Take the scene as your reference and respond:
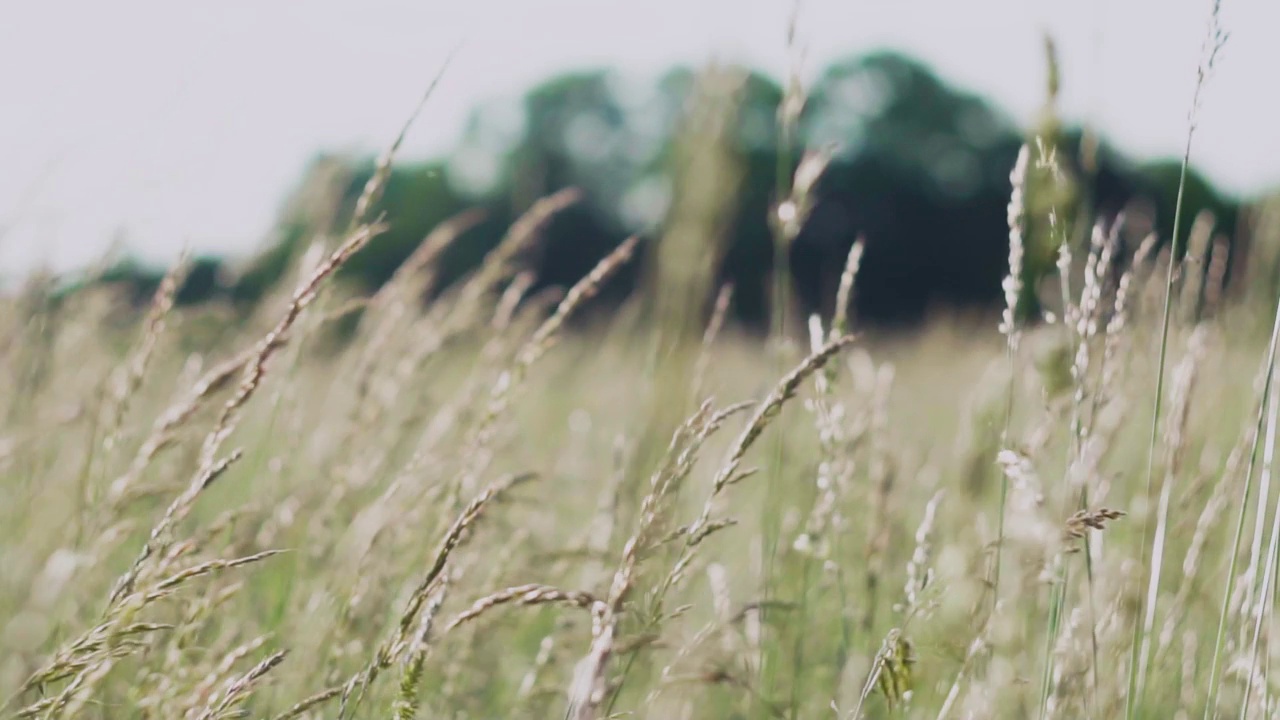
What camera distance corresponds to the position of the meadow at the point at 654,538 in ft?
3.34

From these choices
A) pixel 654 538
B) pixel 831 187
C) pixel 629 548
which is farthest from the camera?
pixel 831 187

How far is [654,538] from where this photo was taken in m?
1.09

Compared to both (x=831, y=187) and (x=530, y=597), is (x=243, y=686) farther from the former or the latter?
(x=831, y=187)

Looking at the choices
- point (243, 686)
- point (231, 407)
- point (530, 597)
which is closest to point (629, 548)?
point (530, 597)

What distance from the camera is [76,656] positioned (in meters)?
1.02

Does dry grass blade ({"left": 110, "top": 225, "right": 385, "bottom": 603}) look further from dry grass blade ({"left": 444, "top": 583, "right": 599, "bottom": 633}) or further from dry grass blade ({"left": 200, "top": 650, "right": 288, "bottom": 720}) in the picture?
dry grass blade ({"left": 444, "top": 583, "right": 599, "bottom": 633})

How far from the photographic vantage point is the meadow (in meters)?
1.02

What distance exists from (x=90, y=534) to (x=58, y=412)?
1131 millimetres

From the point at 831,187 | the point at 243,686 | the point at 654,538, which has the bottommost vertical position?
the point at 831,187

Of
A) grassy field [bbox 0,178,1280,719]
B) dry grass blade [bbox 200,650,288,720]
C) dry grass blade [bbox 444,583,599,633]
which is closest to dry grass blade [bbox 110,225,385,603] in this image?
grassy field [bbox 0,178,1280,719]

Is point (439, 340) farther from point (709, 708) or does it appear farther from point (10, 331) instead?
point (10, 331)

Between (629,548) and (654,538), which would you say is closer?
(629,548)

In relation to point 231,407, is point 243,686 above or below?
below

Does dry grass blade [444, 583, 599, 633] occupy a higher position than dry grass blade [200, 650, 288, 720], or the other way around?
dry grass blade [444, 583, 599, 633]
